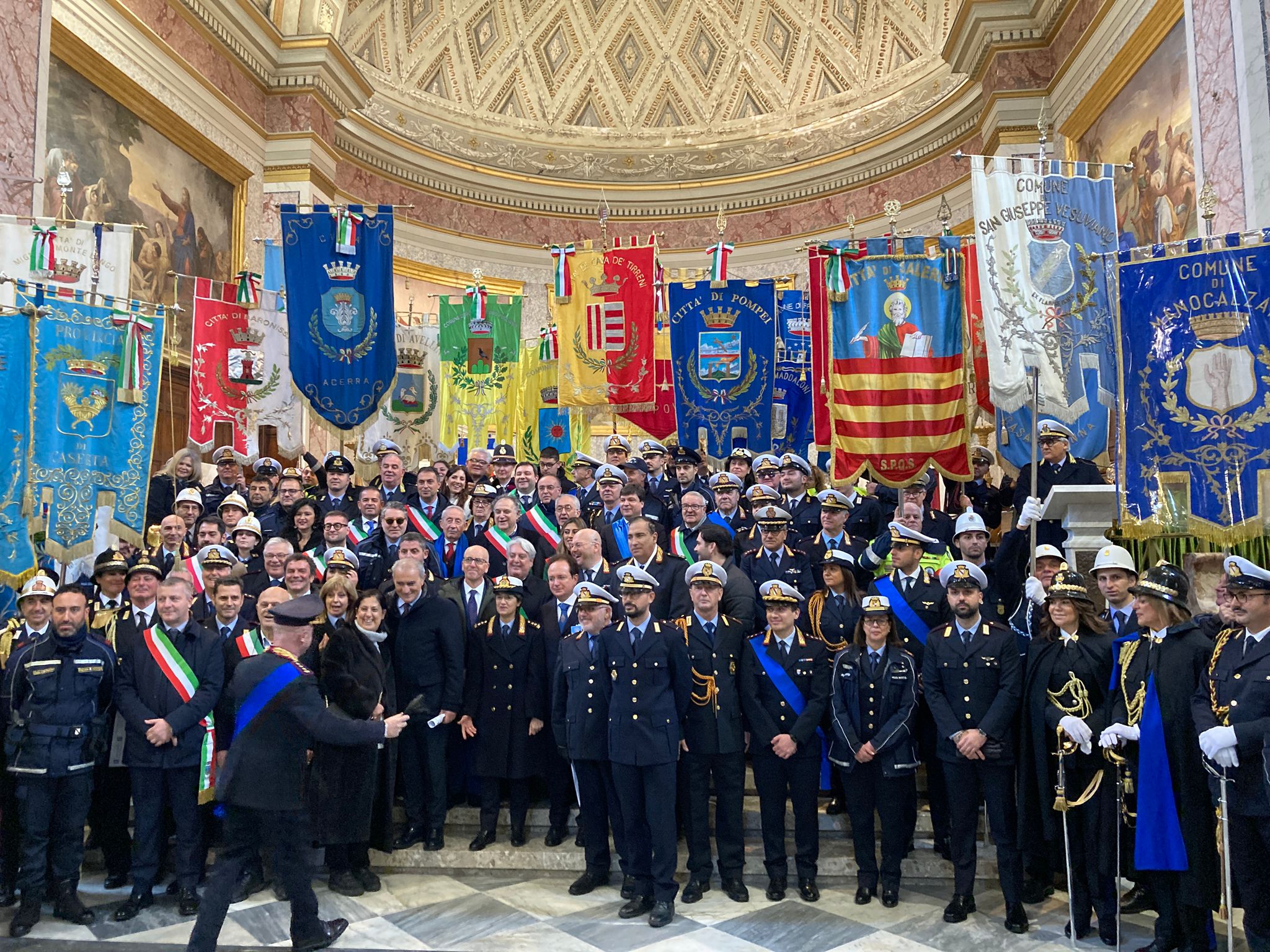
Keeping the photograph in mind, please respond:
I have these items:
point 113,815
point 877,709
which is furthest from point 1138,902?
point 113,815

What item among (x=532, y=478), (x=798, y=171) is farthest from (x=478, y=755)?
(x=798, y=171)

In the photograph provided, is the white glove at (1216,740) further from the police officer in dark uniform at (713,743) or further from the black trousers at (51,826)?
the black trousers at (51,826)

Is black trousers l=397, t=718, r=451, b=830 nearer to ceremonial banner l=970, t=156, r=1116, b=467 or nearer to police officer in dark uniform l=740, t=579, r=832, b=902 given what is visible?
police officer in dark uniform l=740, t=579, r=832, b=902

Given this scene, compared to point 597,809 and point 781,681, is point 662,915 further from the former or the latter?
point 781,681

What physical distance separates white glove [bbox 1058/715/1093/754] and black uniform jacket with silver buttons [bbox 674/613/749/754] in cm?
162

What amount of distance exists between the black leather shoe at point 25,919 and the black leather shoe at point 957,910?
4446 millimetres

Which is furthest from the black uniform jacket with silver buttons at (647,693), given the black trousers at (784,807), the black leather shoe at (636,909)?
the black leather shoe at (636,909)

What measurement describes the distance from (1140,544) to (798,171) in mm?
12601

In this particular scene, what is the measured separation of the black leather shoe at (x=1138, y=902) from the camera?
538cm

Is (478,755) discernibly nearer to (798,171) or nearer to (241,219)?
(241,219)

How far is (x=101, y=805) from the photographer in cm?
605

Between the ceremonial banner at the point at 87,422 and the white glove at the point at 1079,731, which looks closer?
the white glove at the point at 1079,731

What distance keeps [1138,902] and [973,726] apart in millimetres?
1157

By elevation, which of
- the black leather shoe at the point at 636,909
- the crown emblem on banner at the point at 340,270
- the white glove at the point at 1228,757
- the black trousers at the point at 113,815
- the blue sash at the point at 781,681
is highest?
the crown emblem on banner at the point at 340,270
